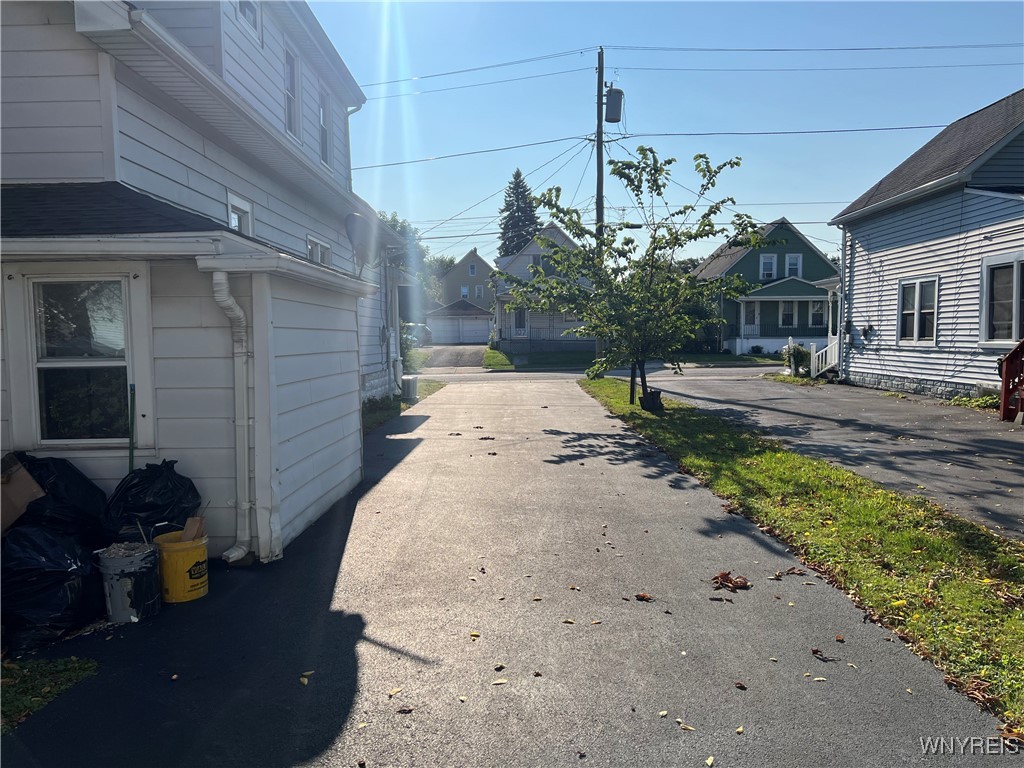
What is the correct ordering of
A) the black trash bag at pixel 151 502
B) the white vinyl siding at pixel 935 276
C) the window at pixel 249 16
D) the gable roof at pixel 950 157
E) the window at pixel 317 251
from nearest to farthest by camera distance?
the black trash bag at pixel 151 502
the window at pixel 249 16
the window at pixel 317 251
the white vinyl siding at pixel 935 276
the gable roof at pixel 950 157

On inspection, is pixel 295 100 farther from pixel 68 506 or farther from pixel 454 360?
pixel 454 360

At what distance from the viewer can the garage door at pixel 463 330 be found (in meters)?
56.5

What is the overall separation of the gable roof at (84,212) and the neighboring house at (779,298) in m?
36.4

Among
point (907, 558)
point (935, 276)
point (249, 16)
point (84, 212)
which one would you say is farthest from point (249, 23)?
point (935, 276)

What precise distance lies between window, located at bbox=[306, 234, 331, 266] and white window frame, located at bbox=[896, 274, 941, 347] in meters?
13.9

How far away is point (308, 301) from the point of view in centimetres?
633

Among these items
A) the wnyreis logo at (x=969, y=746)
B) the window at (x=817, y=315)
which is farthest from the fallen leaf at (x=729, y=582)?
the window at (x=817, y=315)

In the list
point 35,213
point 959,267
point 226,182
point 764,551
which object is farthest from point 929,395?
point 35,213

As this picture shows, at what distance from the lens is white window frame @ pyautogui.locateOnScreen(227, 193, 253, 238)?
8930 mm

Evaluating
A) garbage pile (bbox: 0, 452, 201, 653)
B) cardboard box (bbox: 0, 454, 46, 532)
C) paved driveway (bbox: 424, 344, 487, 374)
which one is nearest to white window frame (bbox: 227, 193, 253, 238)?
garbage pile (bbox: 0, 452, 201, 653)

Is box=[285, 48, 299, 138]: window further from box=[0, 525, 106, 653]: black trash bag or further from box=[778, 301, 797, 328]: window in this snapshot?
box=[778, 301, 797, 328]: window

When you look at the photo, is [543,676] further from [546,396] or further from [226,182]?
[546,396]

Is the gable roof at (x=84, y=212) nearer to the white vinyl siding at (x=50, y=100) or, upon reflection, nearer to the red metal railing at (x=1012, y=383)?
the white vinyl siding at (x=50, y=100)

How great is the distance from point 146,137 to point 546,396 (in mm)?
13598
